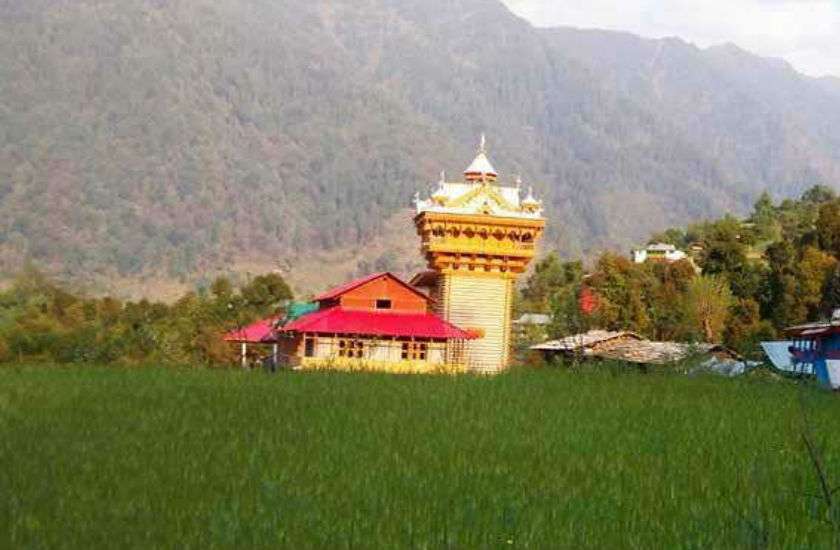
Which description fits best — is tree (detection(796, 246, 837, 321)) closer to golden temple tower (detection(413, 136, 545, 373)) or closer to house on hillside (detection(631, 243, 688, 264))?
golden temple tower (detection(413, 136, 545, 373))

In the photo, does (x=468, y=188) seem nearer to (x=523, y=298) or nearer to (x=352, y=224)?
(x=523, y=298)

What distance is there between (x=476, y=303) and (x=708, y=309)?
19788mm

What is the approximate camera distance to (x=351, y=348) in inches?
1399

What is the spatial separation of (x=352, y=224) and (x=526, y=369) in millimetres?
182252

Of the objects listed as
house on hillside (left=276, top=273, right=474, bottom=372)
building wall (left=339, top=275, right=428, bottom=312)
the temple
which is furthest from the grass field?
building wall (left=339, top=275, right=428, bottom=312)

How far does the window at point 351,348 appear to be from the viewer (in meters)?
35.0

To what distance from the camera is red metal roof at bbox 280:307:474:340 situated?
34.2 metres

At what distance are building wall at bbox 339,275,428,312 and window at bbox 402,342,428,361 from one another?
1.21m

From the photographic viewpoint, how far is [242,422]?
10.0 meters

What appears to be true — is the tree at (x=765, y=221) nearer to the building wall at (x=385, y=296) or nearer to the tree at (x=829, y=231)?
the tree at (x=829, y=231)

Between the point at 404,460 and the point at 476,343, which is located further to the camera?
the point at 476,343

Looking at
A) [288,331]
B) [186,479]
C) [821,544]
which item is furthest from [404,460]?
[288,331]

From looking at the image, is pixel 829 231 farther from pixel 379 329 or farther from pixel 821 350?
pixel 379 329

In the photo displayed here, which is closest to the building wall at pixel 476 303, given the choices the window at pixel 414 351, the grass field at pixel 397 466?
the window at pixel 414 351
